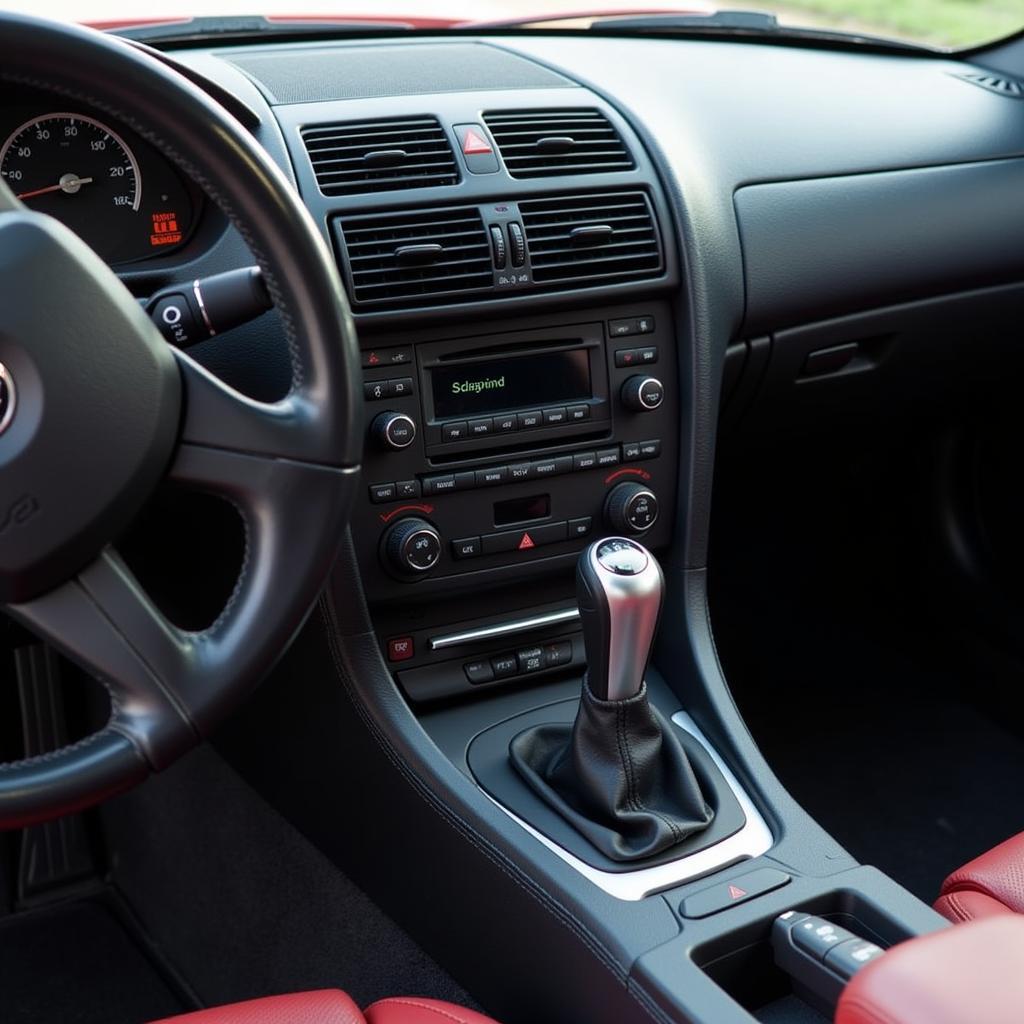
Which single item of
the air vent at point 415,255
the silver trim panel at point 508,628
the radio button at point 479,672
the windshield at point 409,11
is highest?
the windshield at point 409,11

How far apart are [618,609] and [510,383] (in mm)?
371

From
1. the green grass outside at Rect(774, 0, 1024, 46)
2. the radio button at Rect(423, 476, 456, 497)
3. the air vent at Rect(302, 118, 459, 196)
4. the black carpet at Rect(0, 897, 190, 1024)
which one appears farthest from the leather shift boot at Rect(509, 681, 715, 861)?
the green grass outside at Rect(774, 0, 1024, 46)

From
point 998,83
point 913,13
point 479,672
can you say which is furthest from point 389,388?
point 913,13

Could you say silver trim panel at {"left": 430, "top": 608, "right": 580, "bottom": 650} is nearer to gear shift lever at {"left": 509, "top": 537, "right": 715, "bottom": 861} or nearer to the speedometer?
gear shift lever at {"left": 509, "top": 537, "right": 715, "bottom": 861}

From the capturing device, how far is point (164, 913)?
195cm

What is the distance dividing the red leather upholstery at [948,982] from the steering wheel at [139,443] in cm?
48

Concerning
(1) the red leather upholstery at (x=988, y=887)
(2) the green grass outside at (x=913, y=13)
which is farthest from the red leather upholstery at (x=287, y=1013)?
(2) the green grass outside at (x=913, y=13)

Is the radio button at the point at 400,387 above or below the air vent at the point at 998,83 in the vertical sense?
below

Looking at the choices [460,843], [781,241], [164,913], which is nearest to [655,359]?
[781,241]

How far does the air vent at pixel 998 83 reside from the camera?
6.96 feet

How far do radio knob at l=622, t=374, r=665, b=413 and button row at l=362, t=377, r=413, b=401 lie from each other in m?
0.26

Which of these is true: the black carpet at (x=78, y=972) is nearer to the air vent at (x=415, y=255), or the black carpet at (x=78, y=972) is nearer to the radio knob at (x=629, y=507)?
the radio knob at (x=629, y=507)

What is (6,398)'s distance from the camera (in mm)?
1008

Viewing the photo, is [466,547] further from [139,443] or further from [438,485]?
[139,443]
